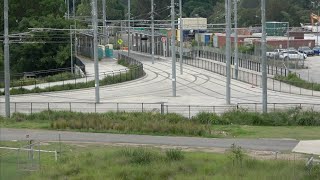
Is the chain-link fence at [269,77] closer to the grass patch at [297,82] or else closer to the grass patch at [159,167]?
the grass patch at [297,82]

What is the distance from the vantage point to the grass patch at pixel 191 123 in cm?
3496

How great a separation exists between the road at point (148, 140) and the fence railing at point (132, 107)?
27.6 ft

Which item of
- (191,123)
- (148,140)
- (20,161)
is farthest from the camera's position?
(191,123)

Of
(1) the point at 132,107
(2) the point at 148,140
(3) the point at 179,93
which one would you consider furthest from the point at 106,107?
(2) the point at 148,140

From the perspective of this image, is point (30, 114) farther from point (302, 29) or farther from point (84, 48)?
point (302, 29)

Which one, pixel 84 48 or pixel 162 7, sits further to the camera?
pixel 162 7

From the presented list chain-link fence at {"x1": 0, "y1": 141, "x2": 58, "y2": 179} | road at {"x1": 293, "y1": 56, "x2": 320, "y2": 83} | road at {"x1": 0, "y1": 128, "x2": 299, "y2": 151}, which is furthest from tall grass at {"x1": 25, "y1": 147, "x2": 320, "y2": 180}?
road at {"x1": 293, "y1": 56, "x2": 320, "y2": 83}

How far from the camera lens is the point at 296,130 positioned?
35.8 metres

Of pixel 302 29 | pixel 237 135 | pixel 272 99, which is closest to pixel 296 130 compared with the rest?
pixel 237 135

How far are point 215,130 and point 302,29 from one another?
107497 millimetres

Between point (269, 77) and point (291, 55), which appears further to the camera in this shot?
point (291, 55)

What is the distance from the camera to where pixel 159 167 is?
2267cm

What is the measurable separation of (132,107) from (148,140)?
14.8 metres

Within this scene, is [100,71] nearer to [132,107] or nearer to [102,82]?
[102,82]
